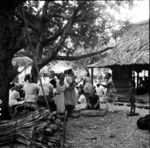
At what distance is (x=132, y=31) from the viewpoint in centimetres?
1838

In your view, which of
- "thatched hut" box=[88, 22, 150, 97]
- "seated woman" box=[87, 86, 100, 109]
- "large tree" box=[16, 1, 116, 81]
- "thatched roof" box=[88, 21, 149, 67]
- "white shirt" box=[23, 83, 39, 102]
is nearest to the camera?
"white shirt" box=[23, 83, 39, 102]

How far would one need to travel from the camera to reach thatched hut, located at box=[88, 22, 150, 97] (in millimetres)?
15430

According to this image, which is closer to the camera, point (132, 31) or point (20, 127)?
point (20, 127)

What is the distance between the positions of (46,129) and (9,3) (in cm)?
260

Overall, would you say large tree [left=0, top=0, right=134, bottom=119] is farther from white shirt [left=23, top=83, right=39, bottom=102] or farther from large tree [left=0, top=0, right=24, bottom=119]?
white shirt [left=23, top=83, right=39, bottom=102]

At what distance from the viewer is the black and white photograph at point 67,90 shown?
17.7ft

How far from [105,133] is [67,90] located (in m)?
2.56

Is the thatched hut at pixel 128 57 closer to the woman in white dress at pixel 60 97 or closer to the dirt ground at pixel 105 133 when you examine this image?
the dirt ground at pixel 105 133

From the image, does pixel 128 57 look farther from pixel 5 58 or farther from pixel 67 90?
pixel 5 58

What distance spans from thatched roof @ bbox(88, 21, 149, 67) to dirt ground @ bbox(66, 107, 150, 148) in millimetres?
5839

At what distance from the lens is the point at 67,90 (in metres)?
9.68

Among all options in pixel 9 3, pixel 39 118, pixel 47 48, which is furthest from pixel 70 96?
pixel 47 48

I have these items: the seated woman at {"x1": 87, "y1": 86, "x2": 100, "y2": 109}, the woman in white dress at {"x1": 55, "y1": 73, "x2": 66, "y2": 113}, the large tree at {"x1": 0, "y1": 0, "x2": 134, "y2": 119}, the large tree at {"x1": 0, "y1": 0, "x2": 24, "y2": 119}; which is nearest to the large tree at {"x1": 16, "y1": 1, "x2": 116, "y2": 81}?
the large tree at {"x1": 0, "y1": 0, "x2": 134, "y2": 119}

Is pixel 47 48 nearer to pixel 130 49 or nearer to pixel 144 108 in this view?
pixel 130 49
